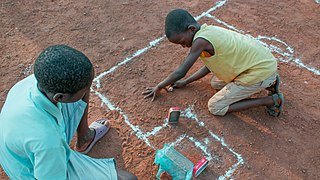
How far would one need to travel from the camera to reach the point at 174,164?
3.33 meters

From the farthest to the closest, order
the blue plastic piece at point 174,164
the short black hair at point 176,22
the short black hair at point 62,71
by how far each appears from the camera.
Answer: the short black hair at point 176,22, the blue plastic piece at point 174,164, the short black hair at point 62,71

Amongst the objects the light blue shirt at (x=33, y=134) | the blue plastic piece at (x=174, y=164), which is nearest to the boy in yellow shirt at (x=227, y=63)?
the blue plastic piece at (x=174, y=164)

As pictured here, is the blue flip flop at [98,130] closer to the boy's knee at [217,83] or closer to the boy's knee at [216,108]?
the boy's knee at [216,108]

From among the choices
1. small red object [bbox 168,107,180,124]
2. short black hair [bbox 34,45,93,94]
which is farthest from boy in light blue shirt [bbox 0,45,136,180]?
small red object [bbox 168,107,180,124]

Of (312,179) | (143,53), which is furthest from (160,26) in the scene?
(312,179)

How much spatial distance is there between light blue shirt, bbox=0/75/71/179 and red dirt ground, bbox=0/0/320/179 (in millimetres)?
1150

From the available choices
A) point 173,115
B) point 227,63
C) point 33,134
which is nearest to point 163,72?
point 173,115

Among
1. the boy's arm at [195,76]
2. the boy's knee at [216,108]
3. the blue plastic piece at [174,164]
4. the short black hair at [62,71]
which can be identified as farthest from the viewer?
the boy's arm at [195,76]

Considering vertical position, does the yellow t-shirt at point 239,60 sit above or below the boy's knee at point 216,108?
above

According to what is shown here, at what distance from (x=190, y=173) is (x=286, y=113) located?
1.42 m

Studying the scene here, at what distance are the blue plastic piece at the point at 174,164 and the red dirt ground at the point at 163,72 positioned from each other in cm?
15

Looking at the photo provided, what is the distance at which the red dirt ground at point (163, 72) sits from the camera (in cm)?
362

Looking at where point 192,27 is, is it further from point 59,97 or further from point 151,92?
point 59,97

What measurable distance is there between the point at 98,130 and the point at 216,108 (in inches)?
49.8
